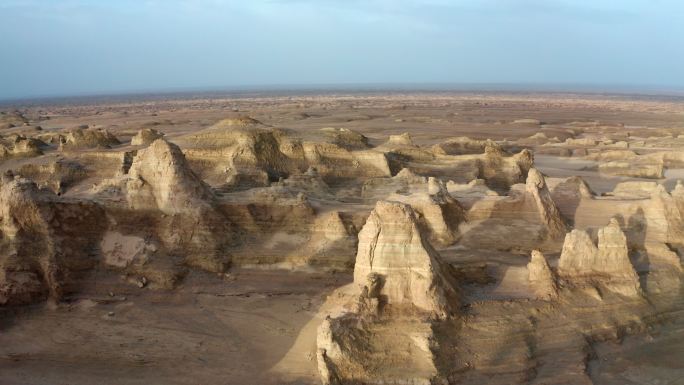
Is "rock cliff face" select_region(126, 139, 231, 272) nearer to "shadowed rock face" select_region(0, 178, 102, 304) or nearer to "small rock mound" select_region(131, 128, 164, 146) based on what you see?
"shadowed rock face" select_region(0, 178, 102, 304)

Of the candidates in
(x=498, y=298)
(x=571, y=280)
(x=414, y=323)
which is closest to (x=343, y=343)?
(x=414, y=323)

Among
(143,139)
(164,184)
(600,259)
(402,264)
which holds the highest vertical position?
(164,184)

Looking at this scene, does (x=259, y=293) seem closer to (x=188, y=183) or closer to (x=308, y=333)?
(x=308, y=333)

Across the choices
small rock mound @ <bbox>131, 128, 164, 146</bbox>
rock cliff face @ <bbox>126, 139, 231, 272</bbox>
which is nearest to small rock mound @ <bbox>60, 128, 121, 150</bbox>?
small rock mound @ <bbox>131, 128, 164, 146</bbox>

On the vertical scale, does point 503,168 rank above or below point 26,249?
below

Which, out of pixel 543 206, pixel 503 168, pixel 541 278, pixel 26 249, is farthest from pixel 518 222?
pixel 26 249

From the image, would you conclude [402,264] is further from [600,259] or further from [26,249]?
[26,249]

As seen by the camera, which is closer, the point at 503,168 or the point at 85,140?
the point at 503,168
